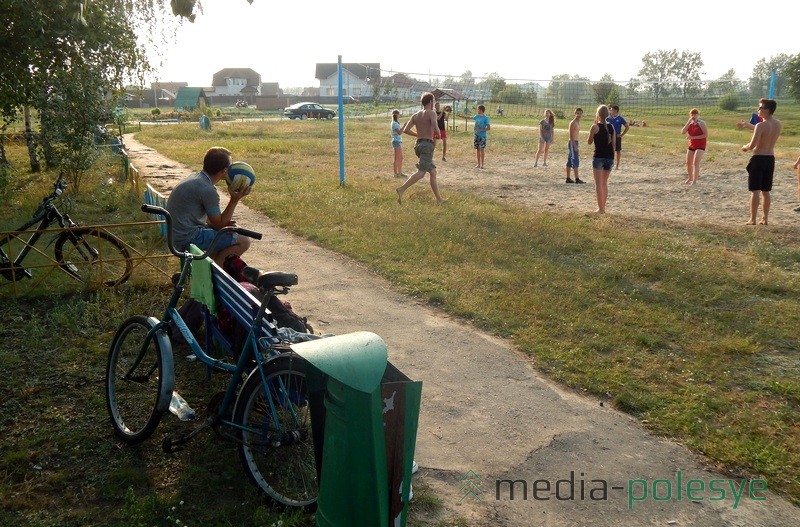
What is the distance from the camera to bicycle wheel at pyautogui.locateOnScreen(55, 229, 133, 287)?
7172 mm

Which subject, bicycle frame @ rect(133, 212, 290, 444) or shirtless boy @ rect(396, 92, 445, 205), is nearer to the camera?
bicycle frame @ rect(133, 212, 290, 444)

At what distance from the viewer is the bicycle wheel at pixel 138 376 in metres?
3.98

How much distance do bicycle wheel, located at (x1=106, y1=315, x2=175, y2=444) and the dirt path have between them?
1582 mm

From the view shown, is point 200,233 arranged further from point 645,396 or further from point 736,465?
point 736,465

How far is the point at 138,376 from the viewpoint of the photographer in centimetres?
442

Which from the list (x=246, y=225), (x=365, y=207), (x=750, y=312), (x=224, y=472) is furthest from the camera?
(x=365, y=207)

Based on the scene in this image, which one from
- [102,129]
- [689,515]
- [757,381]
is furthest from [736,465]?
[102,129]

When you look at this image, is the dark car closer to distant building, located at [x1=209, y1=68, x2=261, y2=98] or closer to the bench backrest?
the bench backrest

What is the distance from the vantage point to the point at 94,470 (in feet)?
12.8

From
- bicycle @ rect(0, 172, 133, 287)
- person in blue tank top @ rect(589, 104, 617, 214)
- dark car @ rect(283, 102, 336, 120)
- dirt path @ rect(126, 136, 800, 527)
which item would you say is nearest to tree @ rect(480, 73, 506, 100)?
person in blue tank top @ rect(589, 104, 617, 214)

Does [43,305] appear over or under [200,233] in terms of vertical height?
under

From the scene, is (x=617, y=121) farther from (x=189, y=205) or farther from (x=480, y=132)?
(x=189, y=205)

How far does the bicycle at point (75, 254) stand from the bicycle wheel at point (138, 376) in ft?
9.32

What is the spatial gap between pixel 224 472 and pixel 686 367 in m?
3.55
